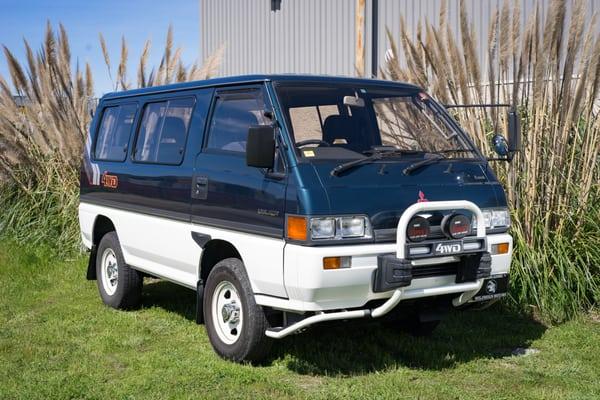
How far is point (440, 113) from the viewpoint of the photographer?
6.39 meters

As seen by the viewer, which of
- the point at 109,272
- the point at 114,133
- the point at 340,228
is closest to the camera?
the point at 340,228

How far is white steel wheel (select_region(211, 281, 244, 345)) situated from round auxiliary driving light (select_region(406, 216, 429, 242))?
1.34 metres

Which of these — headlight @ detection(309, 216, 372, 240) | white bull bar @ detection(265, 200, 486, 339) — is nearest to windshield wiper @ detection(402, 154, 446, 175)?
white bull bar @ detection(265, 200, 486, 339)

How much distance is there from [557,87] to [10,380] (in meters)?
5.08

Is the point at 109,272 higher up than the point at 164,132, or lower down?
lower down

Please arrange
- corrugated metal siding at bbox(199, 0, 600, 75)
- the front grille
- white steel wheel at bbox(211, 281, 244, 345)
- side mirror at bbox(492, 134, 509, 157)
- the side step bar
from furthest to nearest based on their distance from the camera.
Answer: corrugated metal siding at bbox(199, 0, 600, 75) < side mirror at bbox(492, 134, 509, 157) < white steel wheel at bbox(211, 281, 244, 345) < the front grille < the side step bar

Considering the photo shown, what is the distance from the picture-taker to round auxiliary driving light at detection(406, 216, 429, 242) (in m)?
5.17

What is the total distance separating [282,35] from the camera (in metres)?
16.6

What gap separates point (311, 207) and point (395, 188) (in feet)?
2.11

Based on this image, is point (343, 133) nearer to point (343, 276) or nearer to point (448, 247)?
point (448, 247)

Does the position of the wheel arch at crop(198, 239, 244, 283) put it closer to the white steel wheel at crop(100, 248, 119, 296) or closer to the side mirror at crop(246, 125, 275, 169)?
the side mirror at crop(246, 125, 275, 169)

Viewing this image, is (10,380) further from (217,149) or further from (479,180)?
(479,180)

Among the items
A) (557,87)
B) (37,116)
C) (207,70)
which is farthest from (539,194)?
(37,116)

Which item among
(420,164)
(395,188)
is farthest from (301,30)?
(395,188)
